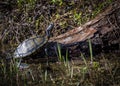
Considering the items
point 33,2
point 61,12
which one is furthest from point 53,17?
point 33,2

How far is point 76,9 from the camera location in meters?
5.62

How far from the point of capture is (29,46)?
4.78 m

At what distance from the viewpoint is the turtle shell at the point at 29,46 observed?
185 inches

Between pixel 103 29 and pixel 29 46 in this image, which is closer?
pixel 103 29

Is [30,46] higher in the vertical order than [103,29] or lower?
lower

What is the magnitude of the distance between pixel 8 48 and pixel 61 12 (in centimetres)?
122

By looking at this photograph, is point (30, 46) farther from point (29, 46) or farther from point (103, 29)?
point (103, 29)

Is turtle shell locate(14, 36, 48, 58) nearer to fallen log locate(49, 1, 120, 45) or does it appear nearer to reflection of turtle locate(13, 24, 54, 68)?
reflection of turtle locate(13, 24, 54, 68)

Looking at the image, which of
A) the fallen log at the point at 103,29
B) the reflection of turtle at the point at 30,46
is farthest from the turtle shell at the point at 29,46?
the fallen log at the point at 103,29

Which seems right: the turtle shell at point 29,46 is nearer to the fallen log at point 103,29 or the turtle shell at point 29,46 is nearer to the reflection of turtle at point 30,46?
the reflection of turtle at point 30,46

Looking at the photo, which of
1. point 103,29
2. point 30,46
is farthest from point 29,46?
point 103,29

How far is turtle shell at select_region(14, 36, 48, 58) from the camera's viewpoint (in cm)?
469

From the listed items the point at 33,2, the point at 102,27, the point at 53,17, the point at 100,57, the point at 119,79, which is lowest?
the point at 119,79

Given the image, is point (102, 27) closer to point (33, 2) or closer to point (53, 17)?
point (53, 17)
